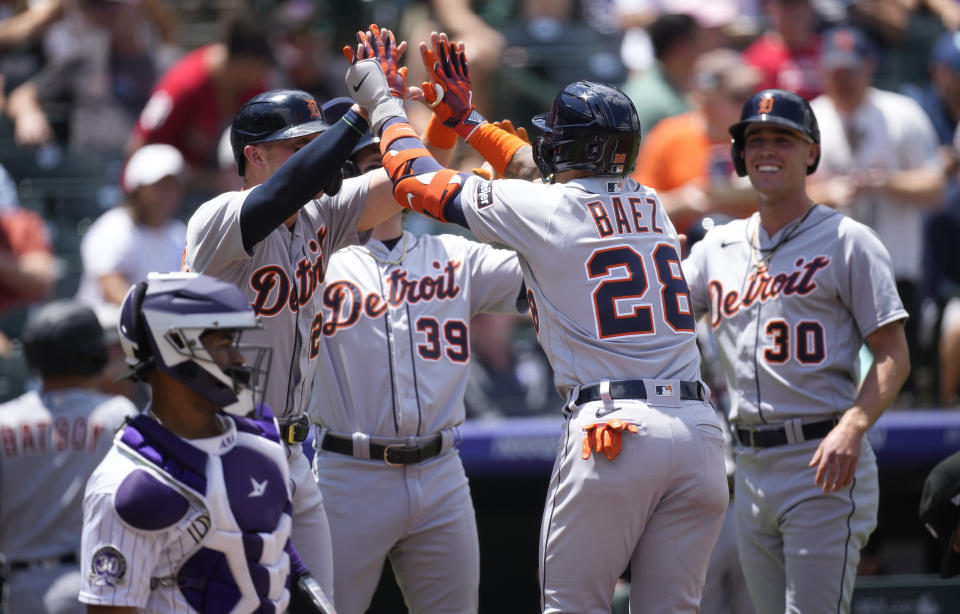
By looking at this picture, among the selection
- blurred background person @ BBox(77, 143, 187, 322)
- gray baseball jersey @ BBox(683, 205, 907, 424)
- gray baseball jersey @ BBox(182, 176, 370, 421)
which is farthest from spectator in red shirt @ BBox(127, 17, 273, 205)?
gray baseball jersey @ BBox(683, 205, 907, 424)

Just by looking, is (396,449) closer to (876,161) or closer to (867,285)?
(867,285)

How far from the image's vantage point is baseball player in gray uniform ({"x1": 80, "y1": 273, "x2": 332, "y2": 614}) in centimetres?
281

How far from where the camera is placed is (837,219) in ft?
15.1

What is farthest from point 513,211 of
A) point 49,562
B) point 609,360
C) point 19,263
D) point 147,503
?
point 19,263

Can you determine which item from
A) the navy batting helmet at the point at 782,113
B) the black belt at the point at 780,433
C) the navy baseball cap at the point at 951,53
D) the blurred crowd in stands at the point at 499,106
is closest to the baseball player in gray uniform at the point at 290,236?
the navy batting helmet at the point at 782,113

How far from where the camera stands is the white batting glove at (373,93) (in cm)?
397

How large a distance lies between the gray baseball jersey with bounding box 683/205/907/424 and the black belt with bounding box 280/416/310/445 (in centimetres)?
157

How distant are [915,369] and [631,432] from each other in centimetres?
373

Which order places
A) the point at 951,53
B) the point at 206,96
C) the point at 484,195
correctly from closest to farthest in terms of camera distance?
the point at 484,195 → the point at 951,53 → the point at 206,96

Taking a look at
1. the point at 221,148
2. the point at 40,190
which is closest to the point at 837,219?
the point at 221,148

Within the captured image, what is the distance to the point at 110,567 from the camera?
2.79 meters

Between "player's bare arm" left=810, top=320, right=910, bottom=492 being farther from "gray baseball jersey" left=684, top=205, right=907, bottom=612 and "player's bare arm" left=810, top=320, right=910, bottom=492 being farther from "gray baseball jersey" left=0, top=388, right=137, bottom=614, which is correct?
"gray baseball jersey" left=0, top=388, right=137, bottom=614

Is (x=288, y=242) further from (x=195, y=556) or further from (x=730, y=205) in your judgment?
(x=730, y=205)

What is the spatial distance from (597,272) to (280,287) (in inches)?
38.7
